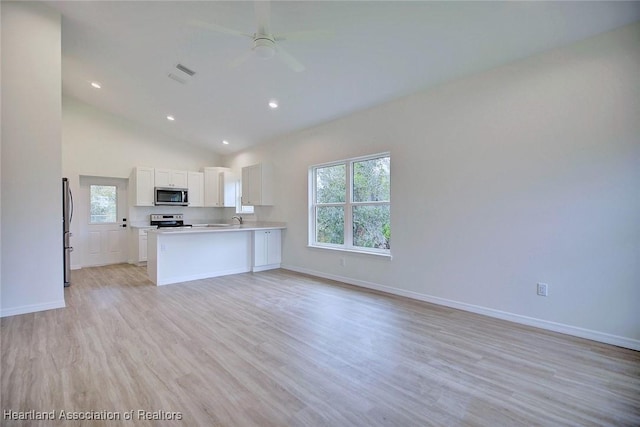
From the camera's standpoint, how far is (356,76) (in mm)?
3805

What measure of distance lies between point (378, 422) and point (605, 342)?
8.08 feet

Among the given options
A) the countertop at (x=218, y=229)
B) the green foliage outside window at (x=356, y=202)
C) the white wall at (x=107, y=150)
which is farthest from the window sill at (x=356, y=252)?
the white wall at (x=107, y=150)

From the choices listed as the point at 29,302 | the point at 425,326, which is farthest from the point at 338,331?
the point at 29,302

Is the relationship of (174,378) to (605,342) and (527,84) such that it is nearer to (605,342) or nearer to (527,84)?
(605,342)

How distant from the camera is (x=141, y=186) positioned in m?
6.68

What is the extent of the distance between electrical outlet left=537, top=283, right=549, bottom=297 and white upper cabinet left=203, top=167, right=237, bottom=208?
667 cm

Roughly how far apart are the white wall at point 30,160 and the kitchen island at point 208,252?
4.42 feet

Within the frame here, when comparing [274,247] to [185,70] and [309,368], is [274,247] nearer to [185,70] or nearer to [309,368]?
[185,70]

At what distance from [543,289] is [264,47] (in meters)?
3.51

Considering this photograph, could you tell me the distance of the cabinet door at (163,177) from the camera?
693 centimetres

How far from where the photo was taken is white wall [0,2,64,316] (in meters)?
3.25

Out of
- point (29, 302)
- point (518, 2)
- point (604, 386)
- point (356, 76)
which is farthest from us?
point (356, 76)

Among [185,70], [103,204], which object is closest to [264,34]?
[185,70]

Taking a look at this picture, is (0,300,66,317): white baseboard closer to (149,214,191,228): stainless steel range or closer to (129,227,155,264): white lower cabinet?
(129,227,155,264): white lower cabinet
